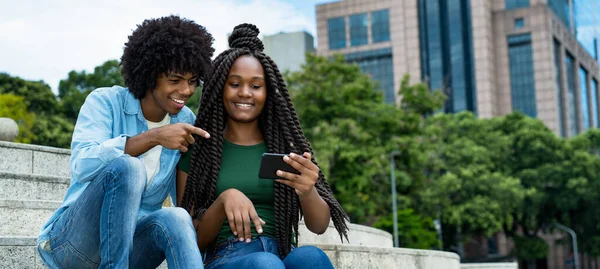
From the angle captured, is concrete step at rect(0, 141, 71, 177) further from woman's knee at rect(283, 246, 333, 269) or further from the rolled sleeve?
woman's knee at rect(283, 246, 333, 269)

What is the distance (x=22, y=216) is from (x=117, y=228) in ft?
9.45

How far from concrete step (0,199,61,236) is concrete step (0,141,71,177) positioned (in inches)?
89.0

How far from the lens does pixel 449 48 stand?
68312mm

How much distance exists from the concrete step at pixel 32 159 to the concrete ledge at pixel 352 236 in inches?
115

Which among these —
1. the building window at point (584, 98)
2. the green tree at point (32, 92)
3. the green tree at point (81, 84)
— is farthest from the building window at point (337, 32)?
the green tree at point (32, 92)

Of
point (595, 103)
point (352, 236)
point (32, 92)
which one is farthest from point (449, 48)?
point (352, 236)

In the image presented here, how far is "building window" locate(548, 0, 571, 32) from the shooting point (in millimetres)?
74812

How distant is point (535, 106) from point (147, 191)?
67.2 m

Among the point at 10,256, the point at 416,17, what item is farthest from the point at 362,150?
the point at 416,17

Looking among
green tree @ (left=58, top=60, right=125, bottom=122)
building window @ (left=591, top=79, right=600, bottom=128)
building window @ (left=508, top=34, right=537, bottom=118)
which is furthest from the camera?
building window @ (left=591, top=79, right=600, bottom=128)

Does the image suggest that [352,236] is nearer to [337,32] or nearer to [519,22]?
[337,32]

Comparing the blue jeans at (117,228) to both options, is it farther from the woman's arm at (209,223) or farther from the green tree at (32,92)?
the green tree at (32,92)

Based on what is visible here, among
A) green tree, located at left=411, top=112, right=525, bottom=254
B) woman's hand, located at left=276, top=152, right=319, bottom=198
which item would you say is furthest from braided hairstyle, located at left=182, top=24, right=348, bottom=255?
green tree, located at left=411, top=112, right=525, bottom=254

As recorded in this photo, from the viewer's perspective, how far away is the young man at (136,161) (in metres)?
2.89
